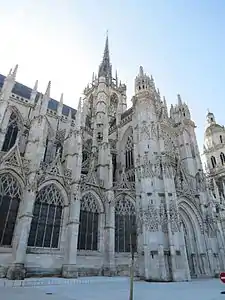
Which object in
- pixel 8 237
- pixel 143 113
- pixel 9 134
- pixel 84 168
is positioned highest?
pixel 143 113

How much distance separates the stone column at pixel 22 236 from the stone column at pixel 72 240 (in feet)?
8.79

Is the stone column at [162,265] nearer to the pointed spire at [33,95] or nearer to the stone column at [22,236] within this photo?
the stone column at [22,236]

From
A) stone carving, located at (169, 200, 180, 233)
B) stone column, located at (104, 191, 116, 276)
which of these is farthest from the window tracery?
stone carving, located at (169, 200, 180, 233)

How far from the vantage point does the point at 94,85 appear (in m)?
39.2

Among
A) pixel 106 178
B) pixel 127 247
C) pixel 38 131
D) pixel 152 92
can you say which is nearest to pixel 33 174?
pixel 38 131

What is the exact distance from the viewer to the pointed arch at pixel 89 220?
626 inches

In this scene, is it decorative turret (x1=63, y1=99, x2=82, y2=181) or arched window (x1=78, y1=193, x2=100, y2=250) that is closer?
arched window (x1=78, y1=193, x2=100, y2=250)

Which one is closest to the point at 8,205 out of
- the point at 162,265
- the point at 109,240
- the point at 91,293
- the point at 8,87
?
the point at 109,240

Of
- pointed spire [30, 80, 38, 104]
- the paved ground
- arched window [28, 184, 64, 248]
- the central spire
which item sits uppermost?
the central spire

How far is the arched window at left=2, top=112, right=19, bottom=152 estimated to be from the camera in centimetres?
1947

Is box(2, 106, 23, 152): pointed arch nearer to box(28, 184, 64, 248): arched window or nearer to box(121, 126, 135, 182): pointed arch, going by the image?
box(28, 184, 64, 248): arched window

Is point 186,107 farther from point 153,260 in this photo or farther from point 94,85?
point 153,260

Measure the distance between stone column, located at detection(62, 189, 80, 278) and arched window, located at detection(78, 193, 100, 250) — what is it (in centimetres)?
131

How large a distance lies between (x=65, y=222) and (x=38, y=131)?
688 cm
